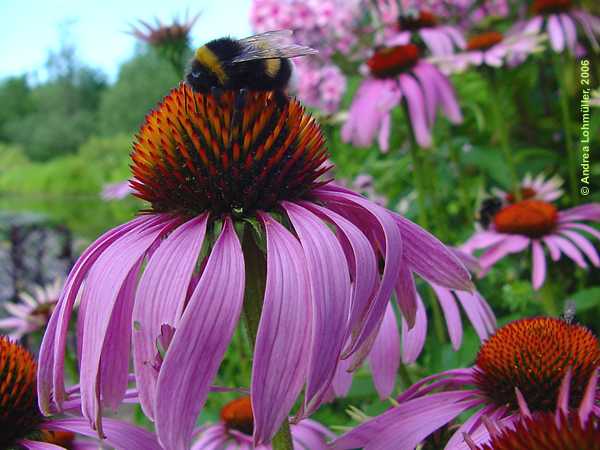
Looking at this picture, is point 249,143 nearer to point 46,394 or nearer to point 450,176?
point 46,394

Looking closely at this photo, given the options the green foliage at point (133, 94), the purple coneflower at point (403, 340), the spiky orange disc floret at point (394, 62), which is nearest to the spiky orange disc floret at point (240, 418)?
the purple coneflower at point (403, 340)

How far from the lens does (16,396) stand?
622 millimetres

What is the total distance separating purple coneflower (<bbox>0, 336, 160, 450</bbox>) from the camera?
550mm

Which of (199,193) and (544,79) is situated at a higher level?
(544,79)

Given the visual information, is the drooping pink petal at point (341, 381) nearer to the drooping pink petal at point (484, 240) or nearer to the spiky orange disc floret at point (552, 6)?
the drooping pink petal at point (484, 240)

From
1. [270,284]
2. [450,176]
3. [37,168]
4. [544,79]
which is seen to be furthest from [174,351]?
[37,168]

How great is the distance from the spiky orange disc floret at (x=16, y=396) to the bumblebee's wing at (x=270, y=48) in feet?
1.21

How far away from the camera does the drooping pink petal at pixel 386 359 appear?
0.66 metres

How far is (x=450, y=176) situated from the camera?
2.05m

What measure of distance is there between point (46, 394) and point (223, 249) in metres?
0.18

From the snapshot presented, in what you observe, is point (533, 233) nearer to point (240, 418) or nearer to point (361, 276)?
point (240, 418)

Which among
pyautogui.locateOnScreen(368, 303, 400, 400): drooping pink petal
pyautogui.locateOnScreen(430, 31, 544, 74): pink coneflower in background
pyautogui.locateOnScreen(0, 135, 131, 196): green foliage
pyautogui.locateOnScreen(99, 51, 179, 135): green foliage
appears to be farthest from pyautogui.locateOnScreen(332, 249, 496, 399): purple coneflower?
pyautogui.locateOnScreen(99, 51, 179, 135): green foliage

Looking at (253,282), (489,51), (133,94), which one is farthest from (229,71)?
(133,94)

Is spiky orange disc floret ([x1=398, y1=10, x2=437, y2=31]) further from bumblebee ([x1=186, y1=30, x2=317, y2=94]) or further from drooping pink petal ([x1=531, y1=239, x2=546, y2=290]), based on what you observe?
bumblebee ([x1=186, y1=30, x2=317, y2=94])
